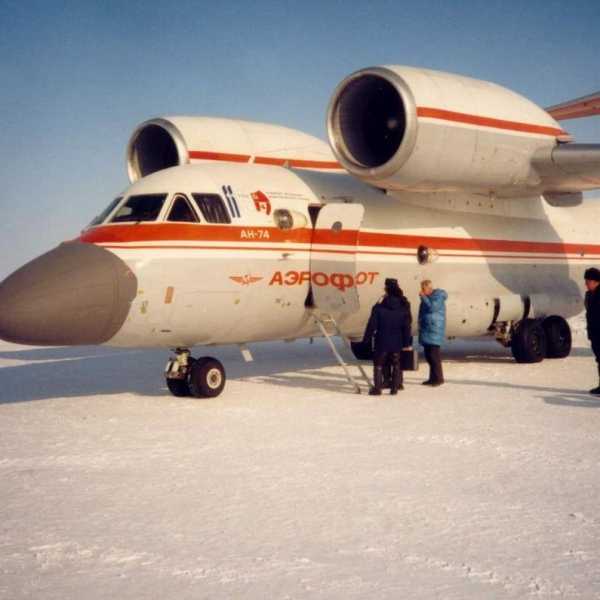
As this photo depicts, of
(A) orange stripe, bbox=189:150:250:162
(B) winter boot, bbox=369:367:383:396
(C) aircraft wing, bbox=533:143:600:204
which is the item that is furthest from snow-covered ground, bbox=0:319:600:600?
(A) orange stripe, bbox=189:150:250:162

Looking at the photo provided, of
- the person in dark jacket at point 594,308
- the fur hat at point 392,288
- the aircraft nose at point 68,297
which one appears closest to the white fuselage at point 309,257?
the aircraft nose at point 68,297

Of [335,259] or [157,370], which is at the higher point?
→ [335,259]

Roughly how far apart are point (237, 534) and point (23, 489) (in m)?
2.13

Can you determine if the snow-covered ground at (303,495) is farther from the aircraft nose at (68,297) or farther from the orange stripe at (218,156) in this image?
the orange stripe at (218,156)

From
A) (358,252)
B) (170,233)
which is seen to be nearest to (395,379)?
(358,252)

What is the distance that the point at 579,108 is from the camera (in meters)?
20.9

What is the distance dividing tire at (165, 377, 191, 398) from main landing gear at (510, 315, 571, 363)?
21.3ft

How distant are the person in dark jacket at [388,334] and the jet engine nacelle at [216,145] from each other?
3.80 m

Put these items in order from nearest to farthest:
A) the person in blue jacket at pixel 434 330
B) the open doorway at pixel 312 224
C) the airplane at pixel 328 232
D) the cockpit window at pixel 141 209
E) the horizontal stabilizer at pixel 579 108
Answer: the airplane at pixel 328 232 → the cockpit window at pixel 141 209 → the open doorway at pixel 312 224 → the person in blue jacket at pixel 434 330 → the horizontal stabilizer at pixel 579 108

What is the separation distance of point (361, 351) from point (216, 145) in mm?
5107

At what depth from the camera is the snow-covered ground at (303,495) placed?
13.5 feet

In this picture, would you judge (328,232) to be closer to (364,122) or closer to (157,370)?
(364,122)

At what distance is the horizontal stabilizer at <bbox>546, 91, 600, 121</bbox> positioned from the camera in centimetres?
2079

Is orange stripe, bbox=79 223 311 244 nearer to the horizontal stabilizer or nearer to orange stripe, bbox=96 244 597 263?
orange stripe, bbox=96 244 597 263
